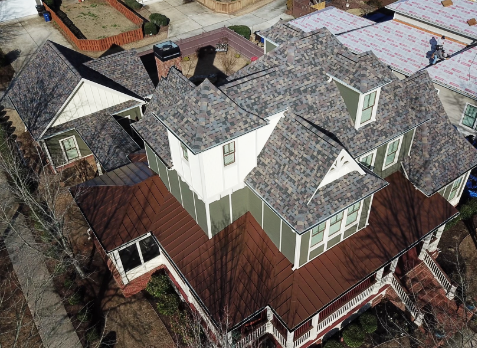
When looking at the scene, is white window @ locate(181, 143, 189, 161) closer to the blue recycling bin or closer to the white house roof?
the white house roof

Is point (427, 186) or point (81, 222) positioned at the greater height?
point (427, 186)

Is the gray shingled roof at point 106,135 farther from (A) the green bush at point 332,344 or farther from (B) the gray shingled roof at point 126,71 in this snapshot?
(A) the green bush at point 332,344

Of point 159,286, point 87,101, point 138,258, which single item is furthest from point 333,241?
point 87,101

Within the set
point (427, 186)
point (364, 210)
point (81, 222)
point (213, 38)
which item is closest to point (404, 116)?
point (427, 186)

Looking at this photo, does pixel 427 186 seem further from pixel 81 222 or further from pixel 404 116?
pixel 81 222

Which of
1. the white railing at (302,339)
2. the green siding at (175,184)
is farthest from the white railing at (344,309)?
the green siding at (175,184)

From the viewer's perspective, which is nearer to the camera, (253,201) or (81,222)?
(253,201)

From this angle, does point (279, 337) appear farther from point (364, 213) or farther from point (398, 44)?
point (398, 44)
